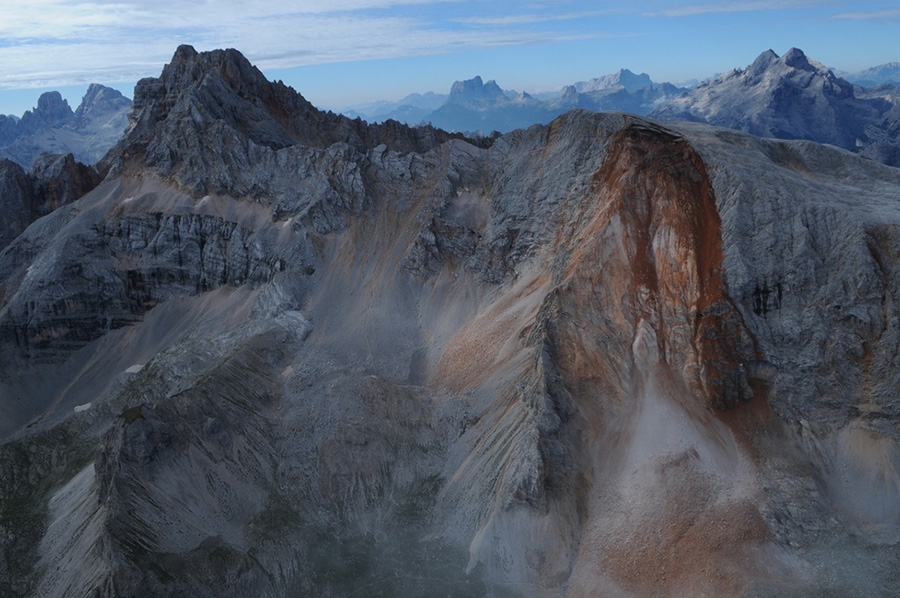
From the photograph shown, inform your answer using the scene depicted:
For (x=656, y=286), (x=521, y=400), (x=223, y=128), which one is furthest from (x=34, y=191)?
(x=656, y=286)

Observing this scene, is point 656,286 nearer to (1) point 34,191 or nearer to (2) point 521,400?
(2) point 521,400

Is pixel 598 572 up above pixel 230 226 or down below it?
below

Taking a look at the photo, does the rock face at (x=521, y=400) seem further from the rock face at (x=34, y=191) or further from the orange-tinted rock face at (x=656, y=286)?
the rock face at (x=34, y=191)

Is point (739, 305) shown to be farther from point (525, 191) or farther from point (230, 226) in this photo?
point (230, 226)

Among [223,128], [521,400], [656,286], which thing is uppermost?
[223,128]

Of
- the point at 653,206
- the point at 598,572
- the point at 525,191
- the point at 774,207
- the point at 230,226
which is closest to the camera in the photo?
the point at 598,572

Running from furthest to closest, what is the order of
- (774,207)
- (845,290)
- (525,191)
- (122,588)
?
(525,191)
(774,207)
(845,290)
(122,588)

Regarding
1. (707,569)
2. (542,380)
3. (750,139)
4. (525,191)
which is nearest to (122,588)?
(542,380)

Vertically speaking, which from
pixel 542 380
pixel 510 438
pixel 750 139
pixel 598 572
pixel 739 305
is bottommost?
pixel 598 572
